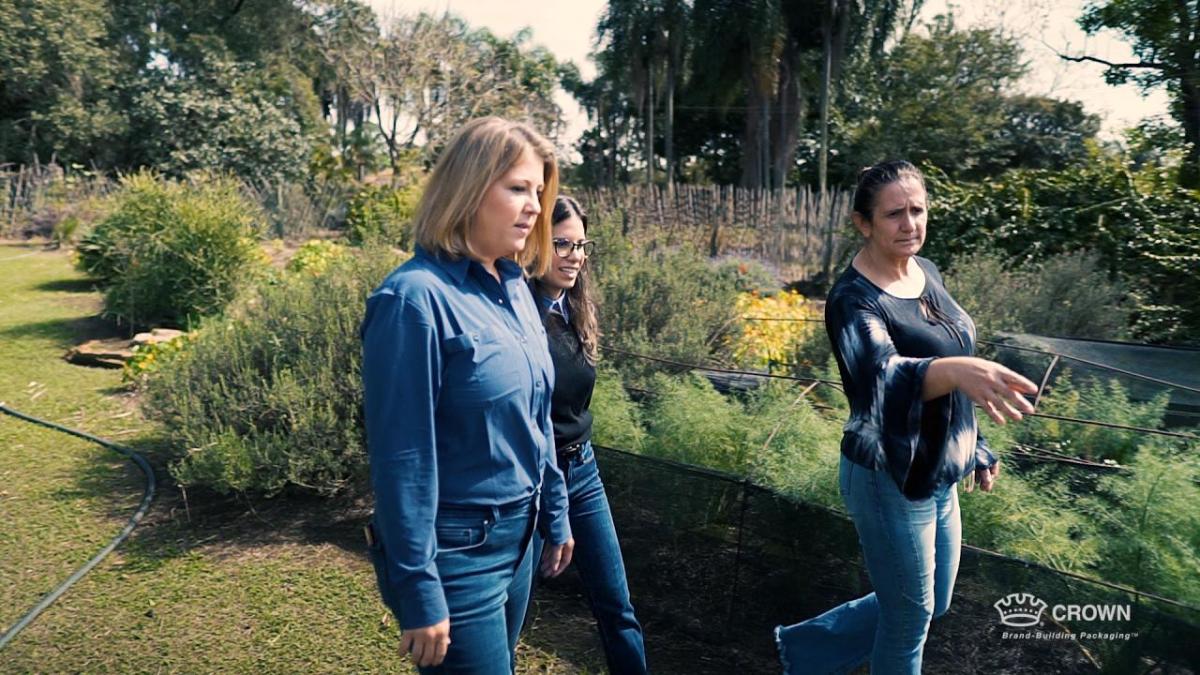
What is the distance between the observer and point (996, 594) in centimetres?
243

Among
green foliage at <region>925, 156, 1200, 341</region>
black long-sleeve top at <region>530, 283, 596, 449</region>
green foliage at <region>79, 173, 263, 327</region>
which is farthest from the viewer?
green foliage at <region>79, 173, 263, 327</region>

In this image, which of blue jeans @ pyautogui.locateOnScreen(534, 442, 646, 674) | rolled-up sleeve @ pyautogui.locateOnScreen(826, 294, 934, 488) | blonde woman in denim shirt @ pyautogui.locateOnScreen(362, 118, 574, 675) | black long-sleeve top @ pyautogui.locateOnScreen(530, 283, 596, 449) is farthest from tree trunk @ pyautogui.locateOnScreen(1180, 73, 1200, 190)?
blonde woman in denim shirt @ pyautogui.locateOnScreen(362, 118, 574, 675)

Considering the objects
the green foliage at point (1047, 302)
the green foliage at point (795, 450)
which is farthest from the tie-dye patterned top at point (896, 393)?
the green foliage at point (1047, 302)

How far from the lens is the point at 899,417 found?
2.03 m

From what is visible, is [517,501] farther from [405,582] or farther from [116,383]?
[116,383]

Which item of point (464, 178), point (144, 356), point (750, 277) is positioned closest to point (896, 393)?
point (464, 178)

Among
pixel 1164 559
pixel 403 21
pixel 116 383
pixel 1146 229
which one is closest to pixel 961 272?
pixel 1146 229

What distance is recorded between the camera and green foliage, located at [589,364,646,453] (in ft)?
11.9

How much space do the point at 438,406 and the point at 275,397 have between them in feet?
9.07

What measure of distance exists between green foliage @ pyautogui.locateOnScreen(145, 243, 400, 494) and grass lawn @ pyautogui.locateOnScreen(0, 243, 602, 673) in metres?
0.23

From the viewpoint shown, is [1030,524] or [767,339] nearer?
[1030,524]

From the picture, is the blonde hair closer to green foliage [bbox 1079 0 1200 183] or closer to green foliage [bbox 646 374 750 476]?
green foliage [bbox 646 374 750 476]

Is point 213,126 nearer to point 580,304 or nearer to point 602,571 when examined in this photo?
point 580,304

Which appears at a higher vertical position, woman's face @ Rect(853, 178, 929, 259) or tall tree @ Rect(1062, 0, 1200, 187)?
tall tree @ Rect(1062, 0, 1200, 187)
